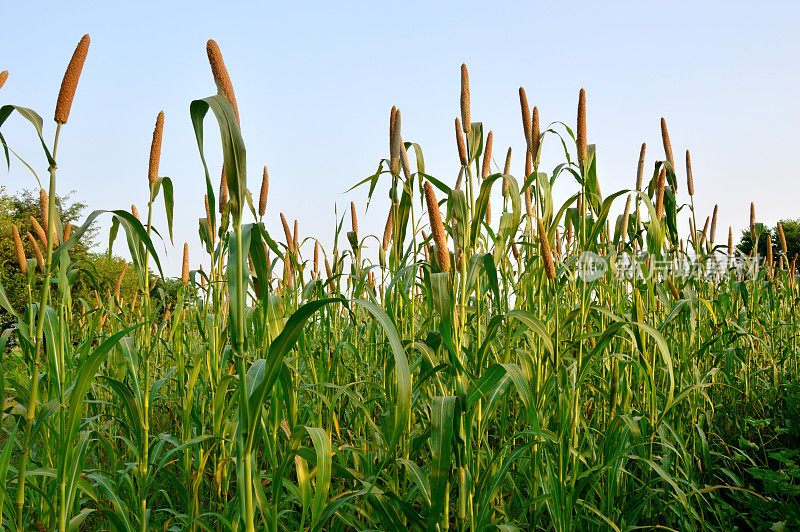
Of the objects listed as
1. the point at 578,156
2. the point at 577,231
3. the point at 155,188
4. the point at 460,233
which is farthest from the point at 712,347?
the point at 155,188

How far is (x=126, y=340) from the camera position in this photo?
151 centimetres

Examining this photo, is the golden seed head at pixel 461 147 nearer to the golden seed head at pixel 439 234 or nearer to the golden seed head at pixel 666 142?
the golden seed head at pixel 439 234

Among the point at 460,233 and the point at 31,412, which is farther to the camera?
the point at 460,233

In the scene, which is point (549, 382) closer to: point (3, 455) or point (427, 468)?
point (427, 468)

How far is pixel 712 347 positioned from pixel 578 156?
6.34ft

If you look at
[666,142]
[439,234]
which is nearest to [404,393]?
[439,234]

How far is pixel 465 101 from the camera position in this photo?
1672 millimetres

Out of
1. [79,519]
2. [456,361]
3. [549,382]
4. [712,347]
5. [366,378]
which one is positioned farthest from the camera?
[712,347]

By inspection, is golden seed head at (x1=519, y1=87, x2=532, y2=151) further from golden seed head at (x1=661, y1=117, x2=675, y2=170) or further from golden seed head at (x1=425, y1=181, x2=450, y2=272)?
A: golden seed head at (x1=661, y1=117, x2=675, y2=170)

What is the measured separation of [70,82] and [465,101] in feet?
3.48

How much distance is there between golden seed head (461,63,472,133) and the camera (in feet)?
5.38

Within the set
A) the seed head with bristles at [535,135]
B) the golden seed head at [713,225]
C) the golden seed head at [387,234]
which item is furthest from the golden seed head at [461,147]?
the golden seed head at [713,225]

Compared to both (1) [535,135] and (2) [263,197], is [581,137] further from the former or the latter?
(2) [263,197]

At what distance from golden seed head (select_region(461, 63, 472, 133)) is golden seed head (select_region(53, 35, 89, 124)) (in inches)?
40.0
